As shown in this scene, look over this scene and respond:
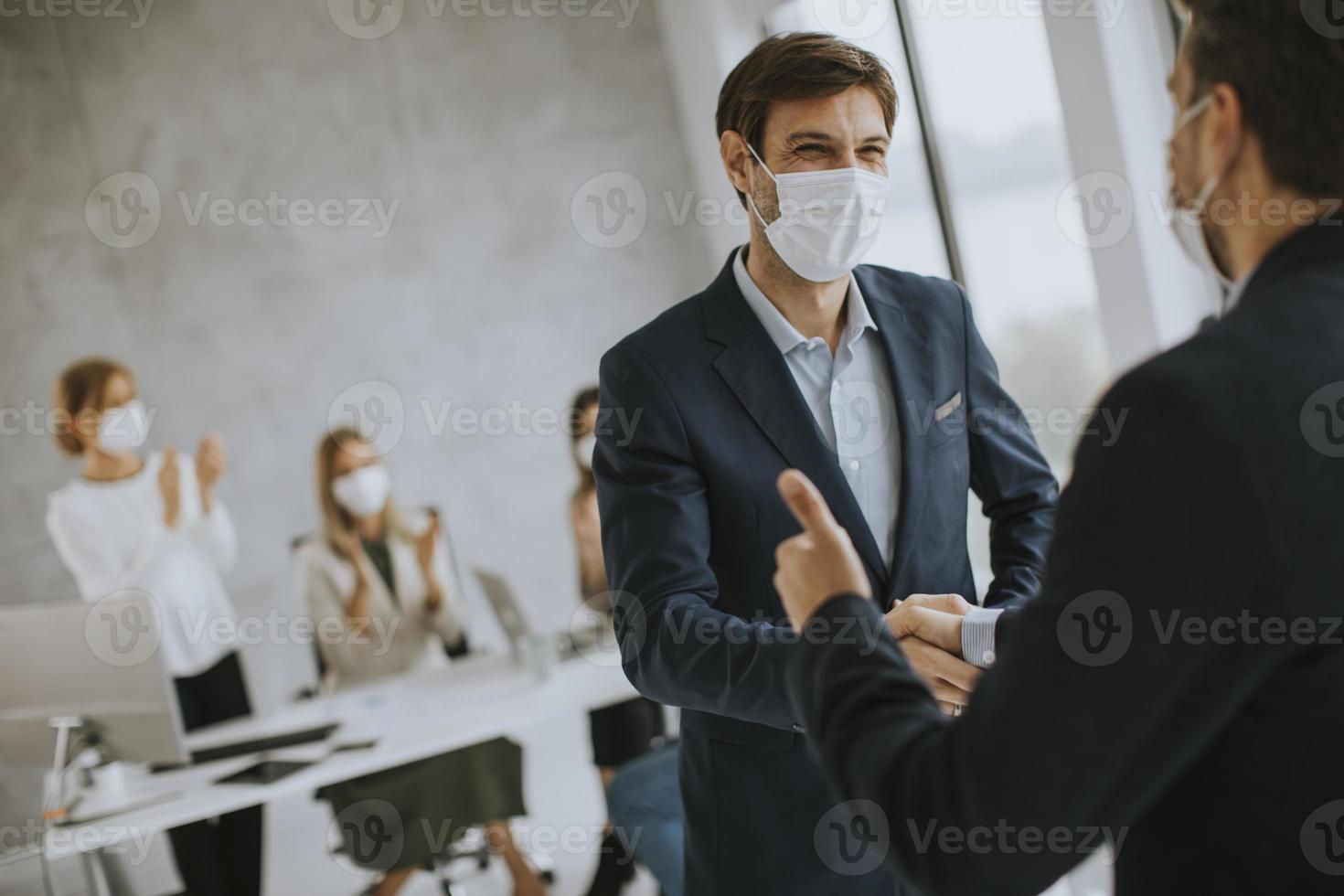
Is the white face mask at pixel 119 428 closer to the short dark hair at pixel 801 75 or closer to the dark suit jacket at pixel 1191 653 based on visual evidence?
the short dark hair at pixel 801 75

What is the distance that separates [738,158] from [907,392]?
1.46ft

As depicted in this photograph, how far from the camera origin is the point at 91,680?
10.0 ft

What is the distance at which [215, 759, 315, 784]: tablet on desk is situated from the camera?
3041mm

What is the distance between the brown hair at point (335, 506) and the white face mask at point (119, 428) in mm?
671

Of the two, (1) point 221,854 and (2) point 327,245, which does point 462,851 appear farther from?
(2) point 327,245

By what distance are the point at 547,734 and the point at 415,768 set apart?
1.89 meters

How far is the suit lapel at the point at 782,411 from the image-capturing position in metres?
1.43

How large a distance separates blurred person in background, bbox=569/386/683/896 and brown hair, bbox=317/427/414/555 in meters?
0.68

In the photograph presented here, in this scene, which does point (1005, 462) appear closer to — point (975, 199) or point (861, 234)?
point (861, 234)

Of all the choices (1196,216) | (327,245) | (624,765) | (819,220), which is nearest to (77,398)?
(327,245)

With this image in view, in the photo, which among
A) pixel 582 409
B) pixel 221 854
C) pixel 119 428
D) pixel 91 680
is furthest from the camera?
pixel 582 409

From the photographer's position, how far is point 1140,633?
26.7 inches

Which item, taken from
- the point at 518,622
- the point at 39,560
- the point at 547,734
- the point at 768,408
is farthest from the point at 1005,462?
the point at 39,560

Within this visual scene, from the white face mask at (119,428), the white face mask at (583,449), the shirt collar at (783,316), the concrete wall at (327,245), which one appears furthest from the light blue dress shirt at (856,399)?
the concrete wall at (327,245)
